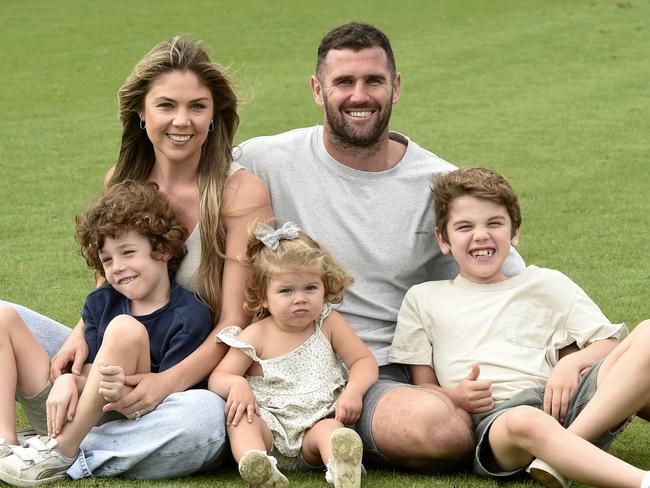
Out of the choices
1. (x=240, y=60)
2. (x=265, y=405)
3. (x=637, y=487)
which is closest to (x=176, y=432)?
(x=265, y=405)

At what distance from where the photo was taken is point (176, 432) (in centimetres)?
431

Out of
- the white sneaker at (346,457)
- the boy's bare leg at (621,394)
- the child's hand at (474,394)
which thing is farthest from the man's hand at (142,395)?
the boy's bare leg at (621,394)

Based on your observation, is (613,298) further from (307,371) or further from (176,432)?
(176,432)

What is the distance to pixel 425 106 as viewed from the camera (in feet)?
42.9

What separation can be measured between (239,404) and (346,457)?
0.48 m

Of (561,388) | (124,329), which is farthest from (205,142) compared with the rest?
(561,388)

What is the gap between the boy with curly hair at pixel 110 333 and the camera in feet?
14.3

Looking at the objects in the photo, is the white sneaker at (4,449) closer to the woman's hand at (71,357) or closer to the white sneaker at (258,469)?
the woman's hand at (71,357)

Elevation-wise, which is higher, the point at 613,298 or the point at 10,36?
the point at 10,36

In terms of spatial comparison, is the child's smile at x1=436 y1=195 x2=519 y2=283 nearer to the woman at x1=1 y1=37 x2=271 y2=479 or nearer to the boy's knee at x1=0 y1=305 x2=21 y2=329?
the woman at x1=1 y1=37 x2=271 y2=479

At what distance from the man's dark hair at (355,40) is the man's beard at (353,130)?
8.8 inches

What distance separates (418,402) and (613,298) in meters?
2.86

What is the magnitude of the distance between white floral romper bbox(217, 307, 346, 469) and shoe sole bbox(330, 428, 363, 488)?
367mm

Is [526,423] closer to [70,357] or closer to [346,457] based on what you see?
[346,457]
